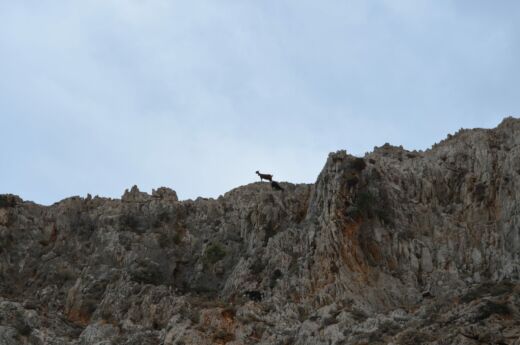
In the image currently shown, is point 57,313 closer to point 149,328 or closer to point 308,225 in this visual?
point 149,328

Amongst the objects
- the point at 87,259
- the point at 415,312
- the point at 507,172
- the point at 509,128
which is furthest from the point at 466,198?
the point at 87,259

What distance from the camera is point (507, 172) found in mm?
51906

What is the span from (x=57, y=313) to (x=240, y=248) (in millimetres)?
12113

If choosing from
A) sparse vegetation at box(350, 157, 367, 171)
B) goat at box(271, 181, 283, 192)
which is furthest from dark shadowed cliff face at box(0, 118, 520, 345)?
goat at box(271, 181, 283, 192)

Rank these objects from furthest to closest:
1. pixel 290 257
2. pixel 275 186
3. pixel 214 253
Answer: pixel 275 186, pixel 214 253, pixel 290 257

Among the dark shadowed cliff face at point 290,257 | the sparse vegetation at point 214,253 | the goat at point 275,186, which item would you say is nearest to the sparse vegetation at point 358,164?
the dark shadowed cliff face at point 290,257

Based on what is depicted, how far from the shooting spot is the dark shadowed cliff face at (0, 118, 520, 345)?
1857 inches

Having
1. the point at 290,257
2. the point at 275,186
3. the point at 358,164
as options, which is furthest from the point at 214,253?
the point at 358,164

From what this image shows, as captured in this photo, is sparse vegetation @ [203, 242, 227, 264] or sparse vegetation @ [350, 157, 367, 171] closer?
sparse vegetation @ [350, 157, 367, 171]

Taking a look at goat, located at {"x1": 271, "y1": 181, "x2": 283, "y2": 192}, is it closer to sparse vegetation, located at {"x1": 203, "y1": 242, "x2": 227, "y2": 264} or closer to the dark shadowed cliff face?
the dark shadowed cliff face

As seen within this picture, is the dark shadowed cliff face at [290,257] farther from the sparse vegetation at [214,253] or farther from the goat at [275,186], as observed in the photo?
the goat at [275,186]

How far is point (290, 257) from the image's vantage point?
175 ft

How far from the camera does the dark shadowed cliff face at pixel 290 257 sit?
1857 inches

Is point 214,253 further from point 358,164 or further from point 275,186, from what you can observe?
point 358,164
